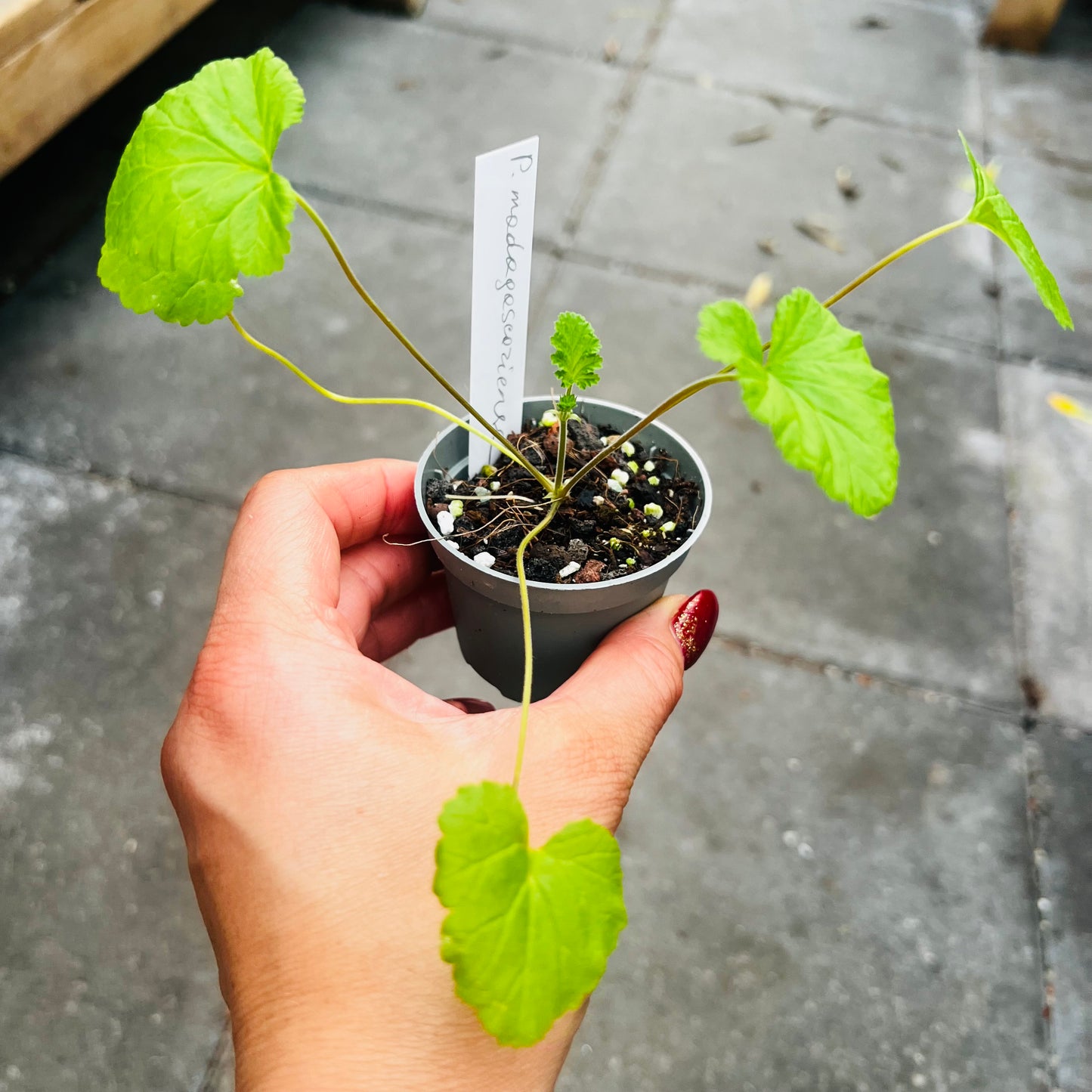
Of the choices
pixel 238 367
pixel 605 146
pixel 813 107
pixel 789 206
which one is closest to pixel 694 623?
pixel 238 367

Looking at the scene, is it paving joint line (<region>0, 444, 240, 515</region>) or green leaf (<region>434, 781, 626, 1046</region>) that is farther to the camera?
paving joint line (<region>0, 444, 240, 515</region>)

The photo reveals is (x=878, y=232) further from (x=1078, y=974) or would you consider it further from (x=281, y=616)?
(x=281, y=616)

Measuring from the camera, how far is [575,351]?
72 cm

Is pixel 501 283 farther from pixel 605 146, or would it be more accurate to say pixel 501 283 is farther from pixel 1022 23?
pixel 1022 23

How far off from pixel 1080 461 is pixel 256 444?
158 cm

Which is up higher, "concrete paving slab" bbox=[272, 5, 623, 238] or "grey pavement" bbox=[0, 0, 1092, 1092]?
"concrete paving slab" bbox=[272, 5, 623, 238]

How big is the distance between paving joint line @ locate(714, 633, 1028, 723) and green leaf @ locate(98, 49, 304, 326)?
3.59 feet

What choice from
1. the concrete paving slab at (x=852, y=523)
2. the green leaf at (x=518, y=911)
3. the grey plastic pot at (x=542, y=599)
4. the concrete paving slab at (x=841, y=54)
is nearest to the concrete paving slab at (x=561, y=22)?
the concrete paving slab at (x=841, y=54)

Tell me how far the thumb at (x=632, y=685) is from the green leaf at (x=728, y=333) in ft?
0.94

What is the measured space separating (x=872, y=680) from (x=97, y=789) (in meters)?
1.19

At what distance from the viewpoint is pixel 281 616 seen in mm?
725

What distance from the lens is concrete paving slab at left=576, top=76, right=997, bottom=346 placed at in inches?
80.0

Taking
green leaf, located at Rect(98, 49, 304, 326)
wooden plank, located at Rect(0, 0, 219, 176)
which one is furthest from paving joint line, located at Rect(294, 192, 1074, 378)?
green leaf, located at Rect(98, 49, 304, 326)

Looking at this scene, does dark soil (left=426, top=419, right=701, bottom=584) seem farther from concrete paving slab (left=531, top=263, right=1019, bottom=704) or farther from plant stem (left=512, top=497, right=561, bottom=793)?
concrete paving slab (left=531, top=263, right=1019, bottom=704)
